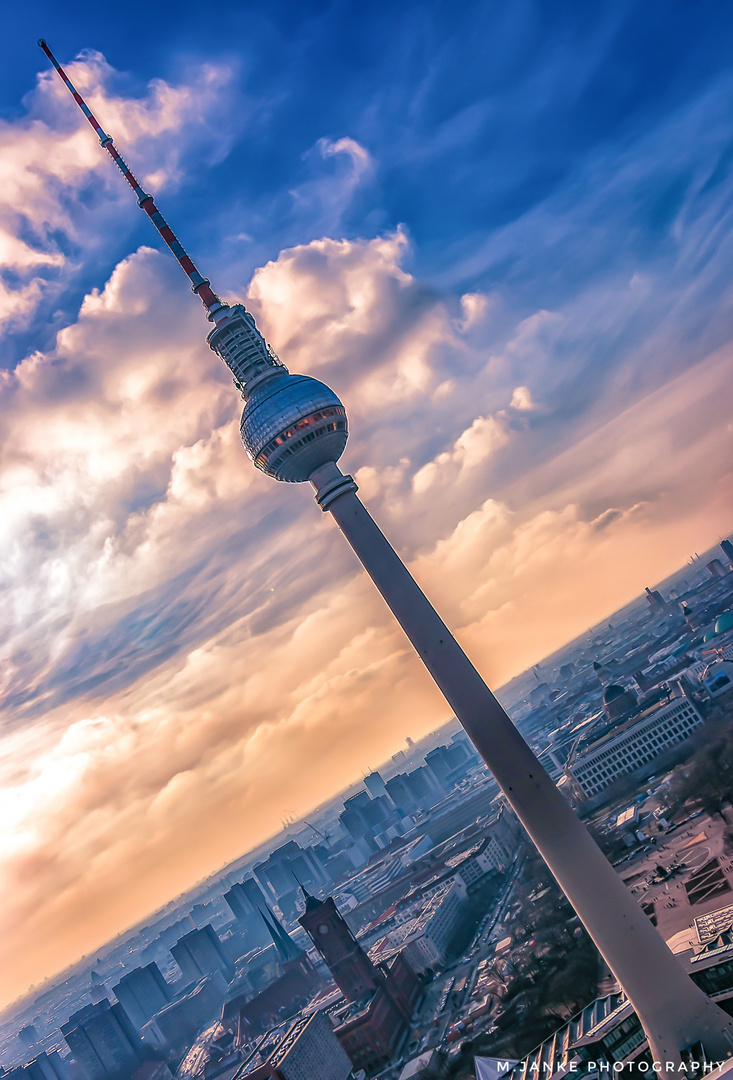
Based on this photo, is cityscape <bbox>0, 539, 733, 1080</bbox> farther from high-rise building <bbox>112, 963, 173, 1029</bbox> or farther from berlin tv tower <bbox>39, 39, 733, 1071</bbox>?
berlin tv tower <bbox>39, 39, 733, 1071</bbox>

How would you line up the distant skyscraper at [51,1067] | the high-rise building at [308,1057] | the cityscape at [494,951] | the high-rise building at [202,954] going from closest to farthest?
the cityscape at [494,951]
the high-rise building at [308,1057]
the distant skyscraper at [51,1067]
the high-rise building at [202,954]

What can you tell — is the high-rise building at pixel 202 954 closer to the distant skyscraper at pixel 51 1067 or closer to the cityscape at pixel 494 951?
the cityscape at pixel 494 951

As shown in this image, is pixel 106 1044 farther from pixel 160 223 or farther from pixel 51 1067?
pixel 160 223

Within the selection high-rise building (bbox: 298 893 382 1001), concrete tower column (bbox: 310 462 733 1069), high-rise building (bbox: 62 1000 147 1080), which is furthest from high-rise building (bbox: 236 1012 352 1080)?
high-rise building (bbox: 62 1000 147 1080)

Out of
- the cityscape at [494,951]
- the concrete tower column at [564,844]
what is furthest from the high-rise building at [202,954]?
the concrete tower column at [564,844]

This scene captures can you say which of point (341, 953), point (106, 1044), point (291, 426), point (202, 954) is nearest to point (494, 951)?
point (341, 953)

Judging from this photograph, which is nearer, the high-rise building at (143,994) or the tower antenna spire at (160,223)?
the tower antenna spire at (160,223)

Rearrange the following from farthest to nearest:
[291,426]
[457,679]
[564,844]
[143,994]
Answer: [143,994], [291,426], [457,679], [564,844]

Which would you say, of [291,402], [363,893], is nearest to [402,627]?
[291,402]
